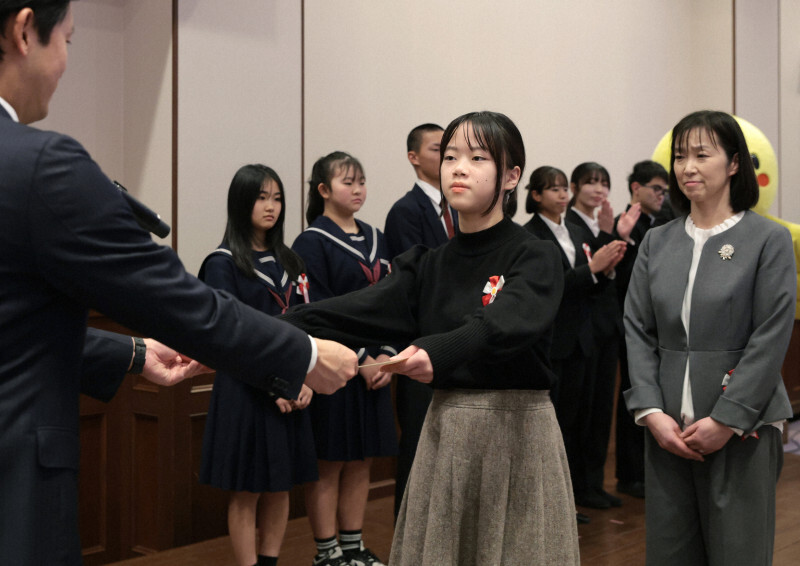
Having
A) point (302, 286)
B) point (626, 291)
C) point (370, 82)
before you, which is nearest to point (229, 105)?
point (370, 82)

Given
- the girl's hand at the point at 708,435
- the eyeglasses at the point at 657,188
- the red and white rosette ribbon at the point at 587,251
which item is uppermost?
the eyeglasses at the point at 657,188

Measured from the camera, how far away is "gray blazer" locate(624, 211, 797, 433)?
2.00 meters

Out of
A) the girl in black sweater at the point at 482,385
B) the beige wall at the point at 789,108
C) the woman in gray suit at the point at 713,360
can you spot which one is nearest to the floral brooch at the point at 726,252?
the woman in gray suit at the point at 713,360

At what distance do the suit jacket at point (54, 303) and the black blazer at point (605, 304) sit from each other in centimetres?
296

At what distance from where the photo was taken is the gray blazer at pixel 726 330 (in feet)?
6.57

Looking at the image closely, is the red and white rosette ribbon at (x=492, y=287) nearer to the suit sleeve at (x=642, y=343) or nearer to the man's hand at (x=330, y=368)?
the man's hand at (x=330, y=368)

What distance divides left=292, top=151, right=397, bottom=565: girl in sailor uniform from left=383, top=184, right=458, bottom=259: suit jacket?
80mm

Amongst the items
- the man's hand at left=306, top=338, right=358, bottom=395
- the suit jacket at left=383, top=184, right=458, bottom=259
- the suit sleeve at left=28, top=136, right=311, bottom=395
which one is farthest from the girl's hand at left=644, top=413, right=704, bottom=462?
the suit jacket at left=383, top=184, right=458, bottom=259

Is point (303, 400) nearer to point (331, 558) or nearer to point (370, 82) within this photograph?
point (331, 558)

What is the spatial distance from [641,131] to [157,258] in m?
5.67

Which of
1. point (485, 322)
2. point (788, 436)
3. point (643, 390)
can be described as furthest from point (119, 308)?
point (788, 436)

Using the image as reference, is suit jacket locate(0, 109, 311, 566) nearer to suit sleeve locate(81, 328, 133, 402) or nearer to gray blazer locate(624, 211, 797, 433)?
suit sleeve locate(81, 328, 133, 402)

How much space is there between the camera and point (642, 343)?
7.33 feet

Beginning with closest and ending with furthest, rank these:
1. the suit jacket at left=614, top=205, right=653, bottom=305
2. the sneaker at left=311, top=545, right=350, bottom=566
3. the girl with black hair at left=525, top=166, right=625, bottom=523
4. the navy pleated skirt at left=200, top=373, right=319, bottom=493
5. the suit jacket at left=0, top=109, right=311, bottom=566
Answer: the suit jacket at left=0, top=109, right=311, bottom=566
the navy pleated skirt at left=200, top=373, right=319, bottom=493
the sneaker at left=311, top=545, right=350, bottom=566
the girl with black hair at left=525, top=166, right=625, bottom=523
the suit jacket at left=614, top=205, right=653, bottom=305
